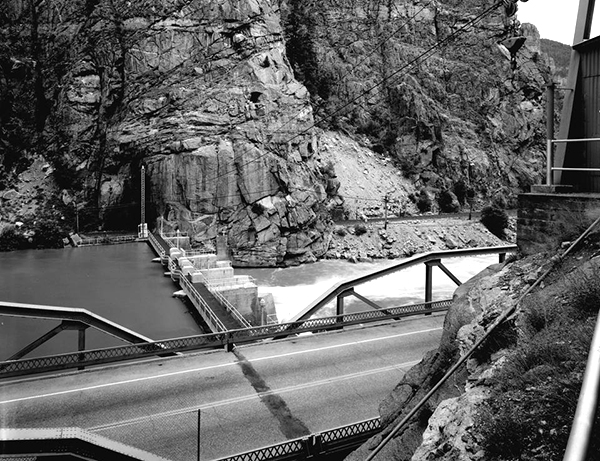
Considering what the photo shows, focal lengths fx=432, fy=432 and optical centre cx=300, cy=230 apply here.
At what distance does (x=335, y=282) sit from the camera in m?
33.1

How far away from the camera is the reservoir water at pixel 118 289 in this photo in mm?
14555

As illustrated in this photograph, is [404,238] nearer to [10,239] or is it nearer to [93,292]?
[93,292]

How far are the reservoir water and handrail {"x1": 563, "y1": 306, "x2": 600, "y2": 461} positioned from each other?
45.9 feet

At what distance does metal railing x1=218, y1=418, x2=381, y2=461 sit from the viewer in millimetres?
5055

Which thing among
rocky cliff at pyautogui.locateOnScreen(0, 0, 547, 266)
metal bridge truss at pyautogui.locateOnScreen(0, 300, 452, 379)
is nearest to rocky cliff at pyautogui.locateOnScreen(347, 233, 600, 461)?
metal bridge truss at pyautogui.locateOnScreen(0, 300, 452, 379)

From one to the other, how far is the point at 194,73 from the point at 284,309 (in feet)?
82.9

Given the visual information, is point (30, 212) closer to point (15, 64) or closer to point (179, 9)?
point (15, 64)

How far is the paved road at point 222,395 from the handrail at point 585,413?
16.4 feet

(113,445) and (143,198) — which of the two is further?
(143,198)

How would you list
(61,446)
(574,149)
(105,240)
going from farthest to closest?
(105,240) < (574,149) < (61,446)

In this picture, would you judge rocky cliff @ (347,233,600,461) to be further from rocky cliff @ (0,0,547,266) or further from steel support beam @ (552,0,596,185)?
rocky cliff @ (0,0,547,266)

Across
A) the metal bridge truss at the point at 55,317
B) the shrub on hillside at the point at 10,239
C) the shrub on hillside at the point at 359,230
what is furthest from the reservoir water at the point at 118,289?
the shrub on hillside at the point at 359,230

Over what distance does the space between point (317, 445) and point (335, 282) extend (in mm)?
27890

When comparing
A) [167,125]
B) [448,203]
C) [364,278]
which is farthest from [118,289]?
[448,203]
